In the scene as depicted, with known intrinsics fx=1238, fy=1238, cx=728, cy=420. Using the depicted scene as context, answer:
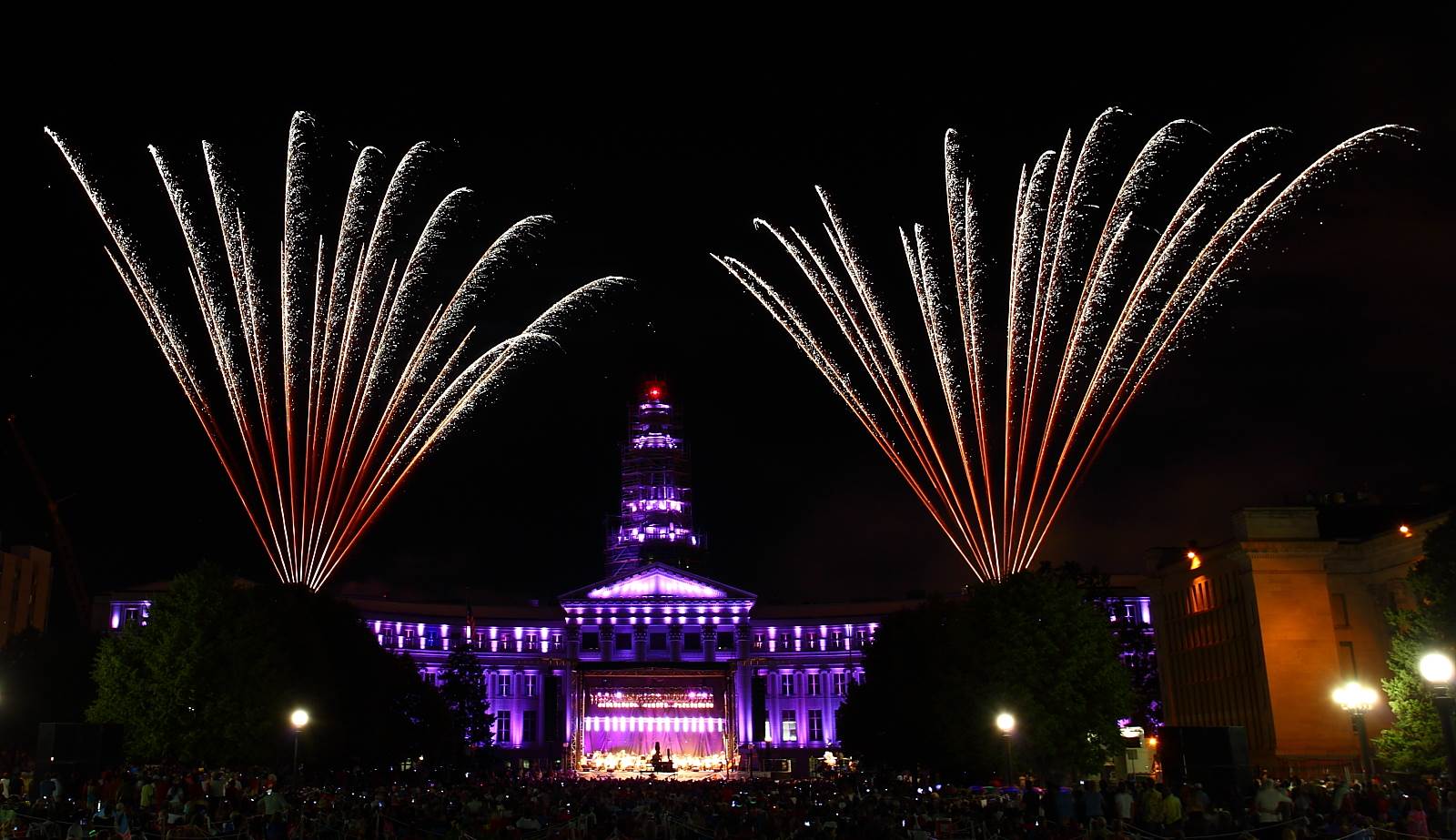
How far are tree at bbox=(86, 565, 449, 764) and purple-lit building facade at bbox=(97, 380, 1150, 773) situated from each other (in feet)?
188

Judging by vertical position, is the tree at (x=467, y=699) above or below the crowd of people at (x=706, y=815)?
above

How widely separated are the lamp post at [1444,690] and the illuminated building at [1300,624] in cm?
3665

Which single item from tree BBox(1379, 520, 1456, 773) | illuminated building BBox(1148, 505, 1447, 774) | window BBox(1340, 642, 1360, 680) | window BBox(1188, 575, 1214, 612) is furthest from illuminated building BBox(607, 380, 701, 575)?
tree BBox(1379, 520, 1456, 773)

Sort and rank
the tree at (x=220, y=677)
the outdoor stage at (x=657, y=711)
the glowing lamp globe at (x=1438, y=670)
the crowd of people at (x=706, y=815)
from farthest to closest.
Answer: the outdoor stage at (x=657, y=711) → the tree at (x=220, y=677) → the crowd of people at (x=706, y=815) → the glowing lamp globe at (x=1438, y=670)

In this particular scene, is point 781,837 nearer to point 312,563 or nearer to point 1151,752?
point 312,563

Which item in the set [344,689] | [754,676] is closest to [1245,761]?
[344,689]

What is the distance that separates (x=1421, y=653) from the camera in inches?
1725

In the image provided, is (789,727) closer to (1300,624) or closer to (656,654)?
(656,654)

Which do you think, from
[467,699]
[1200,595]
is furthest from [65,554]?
[1200,595]

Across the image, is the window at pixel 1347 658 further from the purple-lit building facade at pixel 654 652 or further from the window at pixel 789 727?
the window at pixel 789 727

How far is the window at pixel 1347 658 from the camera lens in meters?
57.5

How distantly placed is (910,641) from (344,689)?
30821 mm

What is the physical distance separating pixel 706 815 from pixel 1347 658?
39.1 m

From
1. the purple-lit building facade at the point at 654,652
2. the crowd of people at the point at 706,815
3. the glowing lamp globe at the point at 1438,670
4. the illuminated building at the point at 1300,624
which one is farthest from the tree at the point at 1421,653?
the purple-lit building facade at the point at 654,652
